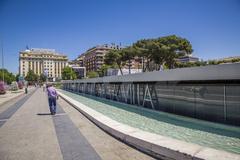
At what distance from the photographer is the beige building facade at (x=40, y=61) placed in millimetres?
149750

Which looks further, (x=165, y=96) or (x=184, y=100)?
(x=165, y=96)

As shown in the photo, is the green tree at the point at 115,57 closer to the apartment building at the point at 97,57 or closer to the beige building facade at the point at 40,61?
the apartment building at the point at 97,57

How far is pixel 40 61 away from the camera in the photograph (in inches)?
6107

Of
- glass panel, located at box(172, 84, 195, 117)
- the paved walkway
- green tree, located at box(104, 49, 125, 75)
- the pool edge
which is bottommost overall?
the paved walkway

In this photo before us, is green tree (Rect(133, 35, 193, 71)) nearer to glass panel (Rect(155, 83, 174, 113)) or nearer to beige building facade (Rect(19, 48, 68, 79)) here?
glass panel (Rect(155, 83, 174, 113))

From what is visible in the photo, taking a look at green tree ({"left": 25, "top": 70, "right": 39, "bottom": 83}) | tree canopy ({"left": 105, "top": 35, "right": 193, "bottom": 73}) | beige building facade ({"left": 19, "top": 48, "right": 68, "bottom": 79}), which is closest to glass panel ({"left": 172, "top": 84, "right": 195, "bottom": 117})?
tree canopy ({"left": 105, "top": 35, "right": 193, "bottom": 73})

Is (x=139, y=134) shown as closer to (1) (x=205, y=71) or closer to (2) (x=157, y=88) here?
(1) (x=205, y=71)

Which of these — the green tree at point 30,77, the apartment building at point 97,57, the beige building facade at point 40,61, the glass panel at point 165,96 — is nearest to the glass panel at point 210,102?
the glass panel at point 165,96

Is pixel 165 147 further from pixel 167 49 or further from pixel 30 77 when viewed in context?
pixel 30 77

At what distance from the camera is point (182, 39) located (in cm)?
4634

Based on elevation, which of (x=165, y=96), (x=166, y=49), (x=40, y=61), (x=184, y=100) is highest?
(x=40, y=61)

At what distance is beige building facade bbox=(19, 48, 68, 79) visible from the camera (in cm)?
14975

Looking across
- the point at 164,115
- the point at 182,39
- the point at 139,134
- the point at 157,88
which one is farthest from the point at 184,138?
the point at 182,39

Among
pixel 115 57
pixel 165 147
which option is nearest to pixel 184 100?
pixel 165 147
